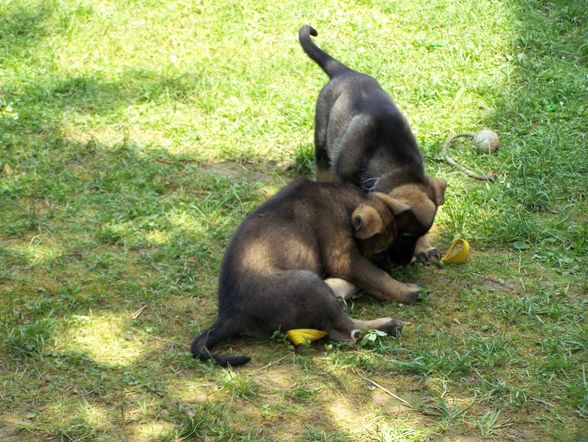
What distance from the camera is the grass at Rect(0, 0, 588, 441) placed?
16.2 ft

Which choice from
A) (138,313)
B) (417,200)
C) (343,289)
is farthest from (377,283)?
(138,313)

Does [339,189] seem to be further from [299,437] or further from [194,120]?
[194,120]

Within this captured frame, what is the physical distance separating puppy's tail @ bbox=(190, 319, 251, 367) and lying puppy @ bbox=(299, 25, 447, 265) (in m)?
1.51

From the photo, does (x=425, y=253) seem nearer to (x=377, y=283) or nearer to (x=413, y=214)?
(x=413, y=214)

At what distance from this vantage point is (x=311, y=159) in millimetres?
7996

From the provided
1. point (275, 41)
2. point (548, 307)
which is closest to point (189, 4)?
→ point (275, 41)

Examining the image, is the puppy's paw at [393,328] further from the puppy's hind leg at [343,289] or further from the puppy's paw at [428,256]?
the puppy's paw at [428,256]

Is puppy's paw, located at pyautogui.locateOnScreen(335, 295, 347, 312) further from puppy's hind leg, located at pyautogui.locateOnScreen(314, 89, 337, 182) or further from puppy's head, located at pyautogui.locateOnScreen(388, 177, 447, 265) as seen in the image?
puppy's hind leg, located at pyautogui.locateOnScreen(314, 89, 337, 182)

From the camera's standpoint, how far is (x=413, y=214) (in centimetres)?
620

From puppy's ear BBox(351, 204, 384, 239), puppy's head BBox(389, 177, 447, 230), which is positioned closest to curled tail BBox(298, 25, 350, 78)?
puppy's head BBox(389, 177, 447, 230)

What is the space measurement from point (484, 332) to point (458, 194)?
1.97m

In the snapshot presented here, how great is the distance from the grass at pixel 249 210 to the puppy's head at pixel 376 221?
16.2 inches

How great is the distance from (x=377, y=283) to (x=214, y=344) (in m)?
1.24

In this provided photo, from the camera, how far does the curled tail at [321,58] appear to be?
7922 millimetres
